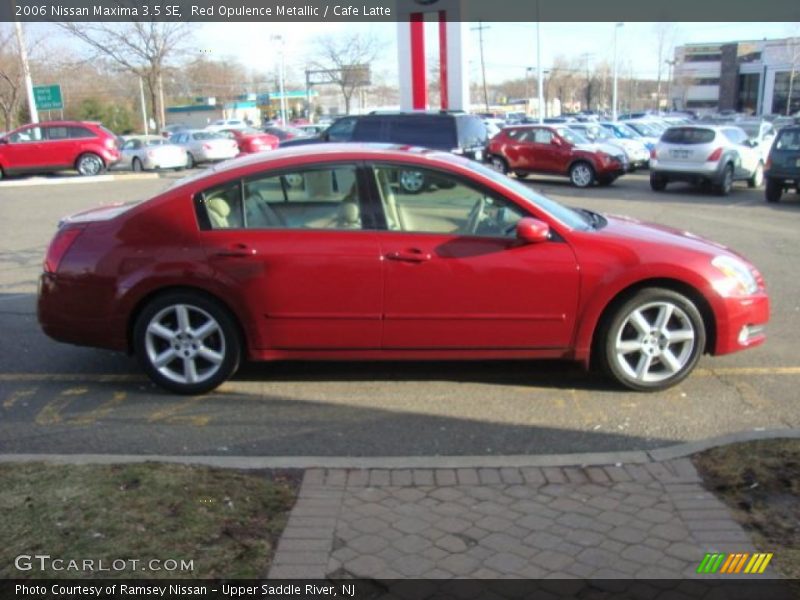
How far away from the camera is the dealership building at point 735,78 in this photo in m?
86.4

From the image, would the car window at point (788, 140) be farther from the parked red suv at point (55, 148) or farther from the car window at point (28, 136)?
the car window at point (28, 136)

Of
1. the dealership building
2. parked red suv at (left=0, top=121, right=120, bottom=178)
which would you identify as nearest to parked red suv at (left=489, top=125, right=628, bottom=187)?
parked red suv at (left=0, top=121, right=120, bottom=178)

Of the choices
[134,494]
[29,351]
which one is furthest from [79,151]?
[134,494]

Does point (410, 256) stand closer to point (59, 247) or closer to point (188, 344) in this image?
point (188, 344)

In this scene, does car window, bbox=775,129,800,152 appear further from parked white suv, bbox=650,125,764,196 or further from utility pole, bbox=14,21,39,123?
utility pole, bbox=14,21,39,123

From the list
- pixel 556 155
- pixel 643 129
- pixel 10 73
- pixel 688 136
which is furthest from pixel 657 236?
pixel 10 73

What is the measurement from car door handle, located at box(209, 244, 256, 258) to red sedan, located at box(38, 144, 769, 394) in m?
0.01

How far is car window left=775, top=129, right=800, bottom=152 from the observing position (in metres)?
15.3

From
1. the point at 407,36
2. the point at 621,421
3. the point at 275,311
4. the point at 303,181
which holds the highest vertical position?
the point at 407,36

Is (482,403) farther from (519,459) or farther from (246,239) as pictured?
(246,239)

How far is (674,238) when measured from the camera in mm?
5148

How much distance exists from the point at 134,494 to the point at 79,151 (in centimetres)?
2293

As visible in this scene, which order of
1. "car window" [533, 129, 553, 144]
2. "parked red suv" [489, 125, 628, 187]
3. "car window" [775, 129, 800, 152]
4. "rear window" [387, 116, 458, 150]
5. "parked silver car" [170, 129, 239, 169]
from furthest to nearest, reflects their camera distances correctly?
1. "parked silver car" [170, 129, 239, 169]
2. "car window" [533, 129, 553, 144]
3. "parked red suv" [489, 125, 628, 187]
4. "rear window" [387, 116, 458, 150]
5. "car window" [775, 129, 800, 152]

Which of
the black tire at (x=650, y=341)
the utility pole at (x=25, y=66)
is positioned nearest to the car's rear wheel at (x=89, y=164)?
the utility pole at (x=25, y=66)
